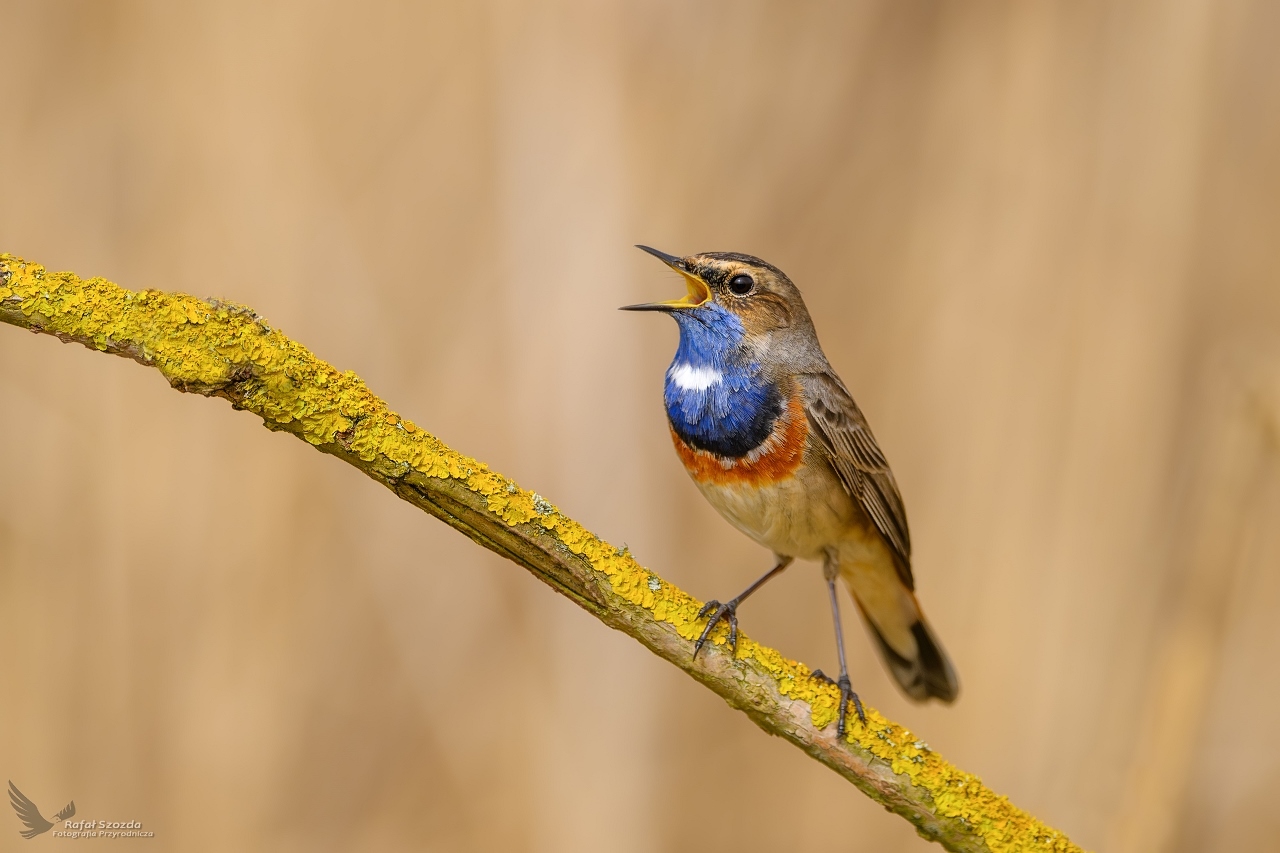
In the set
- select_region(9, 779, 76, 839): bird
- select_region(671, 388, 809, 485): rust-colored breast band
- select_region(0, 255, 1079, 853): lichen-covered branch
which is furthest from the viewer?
select_region(9, 779, 76, 839): bird

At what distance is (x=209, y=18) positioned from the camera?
3.92 metres

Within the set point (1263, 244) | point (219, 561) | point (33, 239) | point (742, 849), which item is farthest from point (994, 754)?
point (33, 239)

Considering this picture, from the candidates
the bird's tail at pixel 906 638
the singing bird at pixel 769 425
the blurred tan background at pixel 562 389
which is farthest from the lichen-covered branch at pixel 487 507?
the blurred tan background at pixel 562 389

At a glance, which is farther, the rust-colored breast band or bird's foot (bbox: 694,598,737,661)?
the rust-colored breast band

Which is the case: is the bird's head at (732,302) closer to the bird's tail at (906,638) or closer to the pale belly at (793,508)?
the pale belly at (793,508)

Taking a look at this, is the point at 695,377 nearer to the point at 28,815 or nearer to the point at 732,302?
the point at 732,302

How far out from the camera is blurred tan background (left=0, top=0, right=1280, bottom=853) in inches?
146

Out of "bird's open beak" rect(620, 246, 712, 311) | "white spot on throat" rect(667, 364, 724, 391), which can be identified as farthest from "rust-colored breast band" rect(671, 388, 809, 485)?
"bird's open beak" rect(620, 246, 712, 311)

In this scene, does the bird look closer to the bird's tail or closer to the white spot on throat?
the white spot on throat

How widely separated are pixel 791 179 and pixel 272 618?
273cm

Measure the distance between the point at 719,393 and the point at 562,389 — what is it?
105 cm

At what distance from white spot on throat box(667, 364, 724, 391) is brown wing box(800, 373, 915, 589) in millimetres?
271

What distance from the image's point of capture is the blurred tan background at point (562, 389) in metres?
3.70

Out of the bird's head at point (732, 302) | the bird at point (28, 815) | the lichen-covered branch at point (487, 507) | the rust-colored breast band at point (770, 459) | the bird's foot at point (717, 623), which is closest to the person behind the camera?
the lichen-covered branch at point (487, 507)
